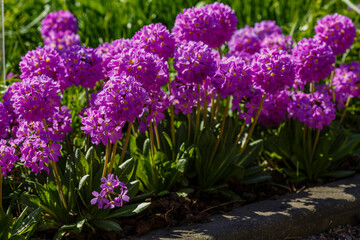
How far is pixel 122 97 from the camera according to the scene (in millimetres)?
2199

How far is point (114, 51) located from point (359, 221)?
1905 mm

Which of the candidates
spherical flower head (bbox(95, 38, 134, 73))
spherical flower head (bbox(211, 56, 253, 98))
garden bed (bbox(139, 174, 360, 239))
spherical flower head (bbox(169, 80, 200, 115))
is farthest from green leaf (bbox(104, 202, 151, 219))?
spherical flower head (bbox(95, 38, 134, 73))

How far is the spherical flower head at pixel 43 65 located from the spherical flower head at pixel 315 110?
5.04ft

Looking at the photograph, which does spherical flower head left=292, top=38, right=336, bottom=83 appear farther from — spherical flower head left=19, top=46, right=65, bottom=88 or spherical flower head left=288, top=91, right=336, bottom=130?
spherical flower head left=19, top=46, right=65, bottom=88

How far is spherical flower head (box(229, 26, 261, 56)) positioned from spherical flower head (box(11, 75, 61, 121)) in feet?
5.58

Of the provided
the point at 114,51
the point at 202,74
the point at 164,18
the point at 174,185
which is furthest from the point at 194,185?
the point at 164,18

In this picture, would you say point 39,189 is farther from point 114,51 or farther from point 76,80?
point 114,51

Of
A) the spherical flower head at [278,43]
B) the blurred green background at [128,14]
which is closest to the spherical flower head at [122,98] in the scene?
the spherical flower head at [278,43]

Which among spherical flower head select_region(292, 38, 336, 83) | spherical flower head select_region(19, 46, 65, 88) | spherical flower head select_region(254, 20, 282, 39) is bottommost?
spherical flower head select_region(292, 38, 336, 83)

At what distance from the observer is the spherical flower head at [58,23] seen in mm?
4355

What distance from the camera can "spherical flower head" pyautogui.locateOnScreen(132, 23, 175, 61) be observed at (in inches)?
107

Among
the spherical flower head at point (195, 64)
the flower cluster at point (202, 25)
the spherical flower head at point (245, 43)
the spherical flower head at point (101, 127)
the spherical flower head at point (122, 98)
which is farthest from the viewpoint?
the spherical flower head at point (245, 43)

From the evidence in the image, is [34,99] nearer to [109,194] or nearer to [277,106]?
[109,194]

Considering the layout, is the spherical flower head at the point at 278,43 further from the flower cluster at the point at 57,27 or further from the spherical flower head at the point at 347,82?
the flower cluster at the point at 57,27
